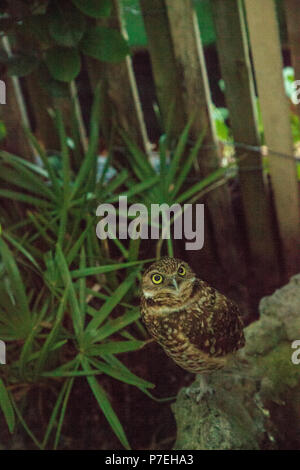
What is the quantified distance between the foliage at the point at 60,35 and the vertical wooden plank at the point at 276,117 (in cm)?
38

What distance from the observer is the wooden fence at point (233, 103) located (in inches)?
68.8

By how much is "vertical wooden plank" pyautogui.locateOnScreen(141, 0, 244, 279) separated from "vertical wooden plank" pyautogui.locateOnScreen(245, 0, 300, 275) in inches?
6.9

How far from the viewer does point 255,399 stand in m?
1.40

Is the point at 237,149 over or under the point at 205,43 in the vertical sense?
under

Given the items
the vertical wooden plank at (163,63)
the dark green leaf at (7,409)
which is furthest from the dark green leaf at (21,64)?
the dark green leaf at (7,409)

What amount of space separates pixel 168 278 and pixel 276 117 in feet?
3.29

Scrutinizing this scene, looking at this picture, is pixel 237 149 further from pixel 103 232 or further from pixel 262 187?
pixel 103 232

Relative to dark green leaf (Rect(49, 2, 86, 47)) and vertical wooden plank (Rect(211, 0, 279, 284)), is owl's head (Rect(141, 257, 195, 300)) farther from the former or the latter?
vertical wooden plank (Rect(211, 0, 279, 284))

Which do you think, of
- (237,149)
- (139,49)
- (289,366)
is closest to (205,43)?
(139,49)

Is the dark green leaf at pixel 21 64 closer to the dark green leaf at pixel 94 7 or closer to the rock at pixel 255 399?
the dark green leaf at pixel 94 7

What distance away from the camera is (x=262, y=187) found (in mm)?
1992

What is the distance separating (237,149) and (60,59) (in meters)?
0.64

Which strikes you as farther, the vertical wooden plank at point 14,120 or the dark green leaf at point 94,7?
the vertical wooden plank at point 14,120

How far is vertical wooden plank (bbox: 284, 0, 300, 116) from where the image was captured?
1.72m
